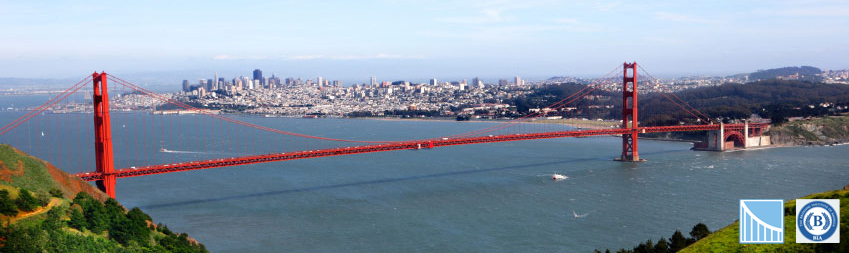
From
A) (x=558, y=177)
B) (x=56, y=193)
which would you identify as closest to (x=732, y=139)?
(x=558, y=177)

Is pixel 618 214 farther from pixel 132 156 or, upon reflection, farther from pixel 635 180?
pixel 132 156

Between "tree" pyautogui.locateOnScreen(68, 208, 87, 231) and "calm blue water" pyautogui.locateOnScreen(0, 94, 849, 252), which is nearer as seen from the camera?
"tree" pyautogui.locateOnScreen(68, 208, 87, 231)

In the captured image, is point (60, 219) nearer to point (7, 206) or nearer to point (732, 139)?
point (7, 206)

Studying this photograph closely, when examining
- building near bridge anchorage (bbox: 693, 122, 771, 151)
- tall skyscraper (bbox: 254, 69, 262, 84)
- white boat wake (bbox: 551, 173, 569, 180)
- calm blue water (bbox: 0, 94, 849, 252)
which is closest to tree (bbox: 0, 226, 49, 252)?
calm blue water (bbox: 0, 94, 849, 252)

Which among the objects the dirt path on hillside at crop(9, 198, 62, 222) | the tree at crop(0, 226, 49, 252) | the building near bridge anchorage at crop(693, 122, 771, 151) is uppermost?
the dirt path on hillside at crop(9, 198, 62, 222)

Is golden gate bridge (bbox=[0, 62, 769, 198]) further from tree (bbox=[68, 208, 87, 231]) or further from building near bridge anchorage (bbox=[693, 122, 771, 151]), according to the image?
tree (bbox=[68, 208, 87, 231])

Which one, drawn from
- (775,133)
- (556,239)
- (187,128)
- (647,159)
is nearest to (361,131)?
(187,128)

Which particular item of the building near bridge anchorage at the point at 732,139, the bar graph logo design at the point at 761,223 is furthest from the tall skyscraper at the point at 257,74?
the bar graph logo design at the point at 761,223
